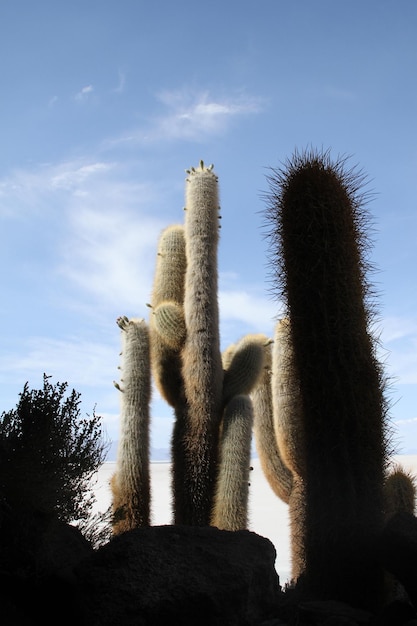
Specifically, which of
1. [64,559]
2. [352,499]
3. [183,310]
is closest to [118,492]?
[183,310]

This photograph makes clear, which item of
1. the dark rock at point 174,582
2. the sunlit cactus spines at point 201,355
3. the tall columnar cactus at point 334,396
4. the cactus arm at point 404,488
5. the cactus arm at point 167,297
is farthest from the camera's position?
the cactus arm at point 167,297

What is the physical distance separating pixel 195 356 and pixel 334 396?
3.13 metres

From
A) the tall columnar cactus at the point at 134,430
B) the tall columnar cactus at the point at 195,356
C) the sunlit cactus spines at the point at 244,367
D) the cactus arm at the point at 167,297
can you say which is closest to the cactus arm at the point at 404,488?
the tall columnar cactus at the point at 195,356

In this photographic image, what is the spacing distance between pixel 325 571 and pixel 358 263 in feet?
7.25

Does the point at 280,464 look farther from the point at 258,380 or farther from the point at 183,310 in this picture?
the point at 183,310

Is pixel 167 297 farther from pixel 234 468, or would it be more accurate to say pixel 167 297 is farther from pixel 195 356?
pixel 234 468

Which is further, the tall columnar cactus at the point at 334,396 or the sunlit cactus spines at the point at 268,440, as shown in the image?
the sunlit cactus spines at the point at 268,440

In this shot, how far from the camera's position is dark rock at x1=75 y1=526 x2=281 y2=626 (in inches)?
150

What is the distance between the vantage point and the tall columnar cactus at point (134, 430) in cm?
766

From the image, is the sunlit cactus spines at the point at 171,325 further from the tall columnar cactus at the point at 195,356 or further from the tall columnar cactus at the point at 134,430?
the tall columnar cactus at the point at 134,430

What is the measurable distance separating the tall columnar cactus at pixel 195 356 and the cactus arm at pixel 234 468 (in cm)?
6

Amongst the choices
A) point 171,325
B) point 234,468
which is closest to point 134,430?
point 171,325

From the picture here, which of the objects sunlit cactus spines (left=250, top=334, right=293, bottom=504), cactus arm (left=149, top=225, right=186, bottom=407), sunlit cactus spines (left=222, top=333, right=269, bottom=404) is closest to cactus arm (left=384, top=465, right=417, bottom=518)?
sunlit cactus spines (left=250, top=334, right=293, bottom=504)

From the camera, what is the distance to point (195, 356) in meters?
7.66
